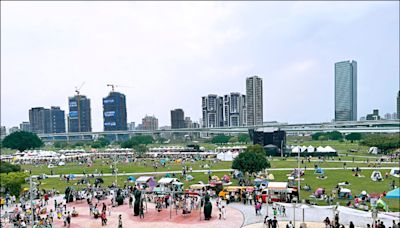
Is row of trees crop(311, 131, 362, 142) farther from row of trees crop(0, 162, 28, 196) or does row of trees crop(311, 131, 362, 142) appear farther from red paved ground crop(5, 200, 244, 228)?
row of trees crop(0, 162, 28, 196)

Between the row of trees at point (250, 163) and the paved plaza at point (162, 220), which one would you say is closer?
the paved plaza at point (162, 220)

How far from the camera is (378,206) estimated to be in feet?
83.3

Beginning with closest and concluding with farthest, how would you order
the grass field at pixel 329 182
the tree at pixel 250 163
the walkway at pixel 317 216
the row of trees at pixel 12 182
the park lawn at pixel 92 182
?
the walkway at pixel 317 216 → the grass field at pixel 329 182 → the row of trees at pixel 12 182 → the tree at pixel 250 163 → the park lawn at pixel 92 182

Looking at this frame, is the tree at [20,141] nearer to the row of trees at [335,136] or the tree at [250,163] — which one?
the tree at [250,163]

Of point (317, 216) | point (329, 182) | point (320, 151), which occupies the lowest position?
point (320, 151)

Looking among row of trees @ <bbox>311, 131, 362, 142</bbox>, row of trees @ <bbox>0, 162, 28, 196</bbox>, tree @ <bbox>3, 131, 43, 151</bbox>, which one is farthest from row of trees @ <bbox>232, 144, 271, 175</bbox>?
row of trees @ <bbox>311, 131, 362, 142</bbox>

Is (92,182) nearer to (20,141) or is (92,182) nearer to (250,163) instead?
(250,163)

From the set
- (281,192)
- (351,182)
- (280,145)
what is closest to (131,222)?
(281,192)

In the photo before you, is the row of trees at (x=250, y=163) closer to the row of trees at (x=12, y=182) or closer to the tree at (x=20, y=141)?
the row of trees at (x=12, y=182)

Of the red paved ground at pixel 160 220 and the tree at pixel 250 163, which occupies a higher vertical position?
the tree at pixel 250 163

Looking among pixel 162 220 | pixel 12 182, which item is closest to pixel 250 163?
pixel 162 220

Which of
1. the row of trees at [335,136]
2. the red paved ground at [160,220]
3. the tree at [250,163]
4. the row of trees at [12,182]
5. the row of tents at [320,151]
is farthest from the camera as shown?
the row of trees at [335,136]

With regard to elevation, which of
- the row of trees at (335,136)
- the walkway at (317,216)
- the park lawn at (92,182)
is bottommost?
the row of trees at (335,136)

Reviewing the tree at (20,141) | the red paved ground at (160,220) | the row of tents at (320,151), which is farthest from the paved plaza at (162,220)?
the tree at (20,141)
